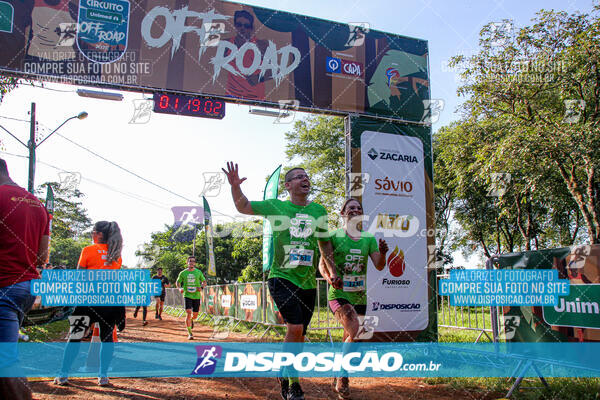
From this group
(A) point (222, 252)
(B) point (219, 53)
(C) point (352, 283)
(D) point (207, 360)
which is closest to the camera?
(C) point (352, 283)

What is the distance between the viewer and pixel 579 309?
415 centimetres

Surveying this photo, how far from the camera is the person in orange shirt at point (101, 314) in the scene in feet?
15.4

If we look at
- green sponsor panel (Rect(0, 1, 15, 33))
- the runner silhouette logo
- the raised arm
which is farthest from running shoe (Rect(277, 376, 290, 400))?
green sponsor panel (Rect(0, 1, 15, 33))

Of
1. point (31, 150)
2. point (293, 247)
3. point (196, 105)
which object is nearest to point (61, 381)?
point (293, 247)

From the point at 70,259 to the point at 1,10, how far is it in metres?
62.9

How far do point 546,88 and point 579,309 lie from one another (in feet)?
40.8

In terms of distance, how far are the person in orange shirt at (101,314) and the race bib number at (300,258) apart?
7.81ft

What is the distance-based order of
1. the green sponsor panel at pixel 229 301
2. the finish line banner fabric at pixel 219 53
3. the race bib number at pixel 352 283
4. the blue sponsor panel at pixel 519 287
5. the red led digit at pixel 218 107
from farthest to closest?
the green sponsor panel at pixel 229 301 → the red led digit at pixel 218 107 → the finish line banner fabric at pixel 219 53 → the race bib number at pixel 352 283 → the blue sponsor panel at pixel 519 287

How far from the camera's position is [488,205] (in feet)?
81.3

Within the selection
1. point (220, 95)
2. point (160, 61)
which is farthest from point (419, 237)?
point (160, 61)

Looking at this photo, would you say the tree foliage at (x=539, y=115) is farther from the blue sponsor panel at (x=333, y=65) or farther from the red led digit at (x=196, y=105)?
the red led digit at (x=196, y=105)

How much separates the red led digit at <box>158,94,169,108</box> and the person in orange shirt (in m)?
2.65

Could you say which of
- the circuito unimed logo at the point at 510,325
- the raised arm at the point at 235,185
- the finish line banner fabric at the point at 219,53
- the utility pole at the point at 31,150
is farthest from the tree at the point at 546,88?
the utility pole at the point at 31,150

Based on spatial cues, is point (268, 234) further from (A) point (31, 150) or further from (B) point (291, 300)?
(A) point (31, 150)
